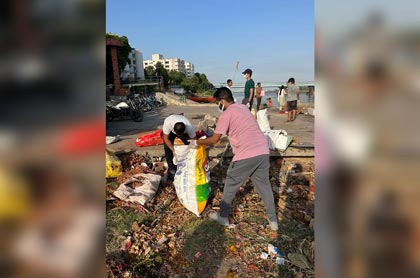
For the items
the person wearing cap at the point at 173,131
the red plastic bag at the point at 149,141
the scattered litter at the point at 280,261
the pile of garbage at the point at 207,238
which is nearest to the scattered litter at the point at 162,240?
the pile of garbage at the point at 207,238

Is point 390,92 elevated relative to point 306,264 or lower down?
elevated

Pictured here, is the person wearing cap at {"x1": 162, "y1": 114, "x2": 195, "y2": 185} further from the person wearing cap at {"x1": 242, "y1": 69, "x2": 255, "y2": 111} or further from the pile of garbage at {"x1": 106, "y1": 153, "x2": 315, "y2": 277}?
the person wearing cap at {"x1": 242, "y1": 69, "x2": 255, "y2": 111}

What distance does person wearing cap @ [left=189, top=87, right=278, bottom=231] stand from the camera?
328 cm

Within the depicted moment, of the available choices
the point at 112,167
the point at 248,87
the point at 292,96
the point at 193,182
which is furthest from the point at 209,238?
the point at 292,96

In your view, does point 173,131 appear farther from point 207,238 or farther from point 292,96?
point 292,96

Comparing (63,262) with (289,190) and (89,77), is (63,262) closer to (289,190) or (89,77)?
(89,77)

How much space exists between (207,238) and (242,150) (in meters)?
0.98

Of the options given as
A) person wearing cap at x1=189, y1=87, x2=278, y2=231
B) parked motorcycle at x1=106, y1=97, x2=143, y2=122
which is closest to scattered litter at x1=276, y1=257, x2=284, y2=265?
person wearing cap at x1=189, y1=87, x2=278, y2=231

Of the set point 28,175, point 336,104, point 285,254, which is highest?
point 336,104

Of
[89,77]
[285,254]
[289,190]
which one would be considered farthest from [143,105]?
[89,77]

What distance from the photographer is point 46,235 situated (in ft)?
2.05

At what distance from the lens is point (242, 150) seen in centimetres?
331

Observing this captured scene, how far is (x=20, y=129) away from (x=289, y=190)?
4.20 metres

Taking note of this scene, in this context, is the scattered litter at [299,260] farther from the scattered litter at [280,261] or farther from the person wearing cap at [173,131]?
the person wearing cap at [173,131]
